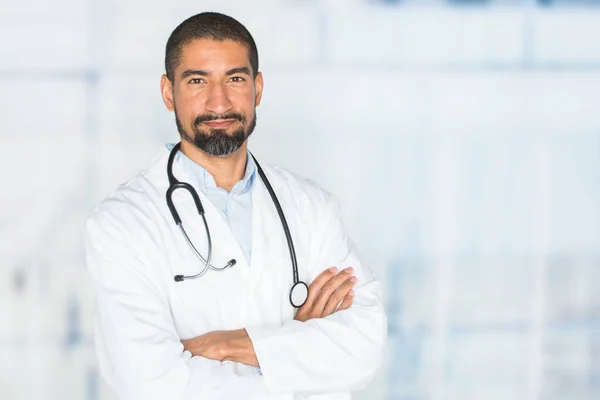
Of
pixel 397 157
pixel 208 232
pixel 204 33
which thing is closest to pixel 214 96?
pixel 204 33

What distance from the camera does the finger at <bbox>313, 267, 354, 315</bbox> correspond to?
1.91 meters

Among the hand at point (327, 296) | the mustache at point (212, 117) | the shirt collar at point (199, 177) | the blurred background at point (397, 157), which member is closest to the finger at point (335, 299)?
the hand at point (327, 296)

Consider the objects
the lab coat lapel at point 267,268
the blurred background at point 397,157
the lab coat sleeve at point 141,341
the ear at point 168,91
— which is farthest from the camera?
the blurred background at point 397,157

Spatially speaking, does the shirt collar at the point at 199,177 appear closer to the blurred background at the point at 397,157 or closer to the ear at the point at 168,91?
the ear at the point at 168,91

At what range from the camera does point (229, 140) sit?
1.87m

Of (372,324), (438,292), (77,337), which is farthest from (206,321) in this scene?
(438,292)

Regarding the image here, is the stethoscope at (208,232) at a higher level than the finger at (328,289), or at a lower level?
higher

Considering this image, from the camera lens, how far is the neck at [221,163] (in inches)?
76.0

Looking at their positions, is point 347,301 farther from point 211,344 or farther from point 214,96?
point 214,96

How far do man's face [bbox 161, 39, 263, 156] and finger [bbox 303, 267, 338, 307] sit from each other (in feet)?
1.11

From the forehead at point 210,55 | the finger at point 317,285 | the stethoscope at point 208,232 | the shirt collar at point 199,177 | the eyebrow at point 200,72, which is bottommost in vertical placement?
the finger at point 317,285

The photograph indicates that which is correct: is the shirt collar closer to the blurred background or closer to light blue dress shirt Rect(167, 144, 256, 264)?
light blue dress shirt Rect(167, 144, 256, 264)

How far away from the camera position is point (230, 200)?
1947 mm

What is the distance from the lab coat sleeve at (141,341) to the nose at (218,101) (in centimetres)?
32
